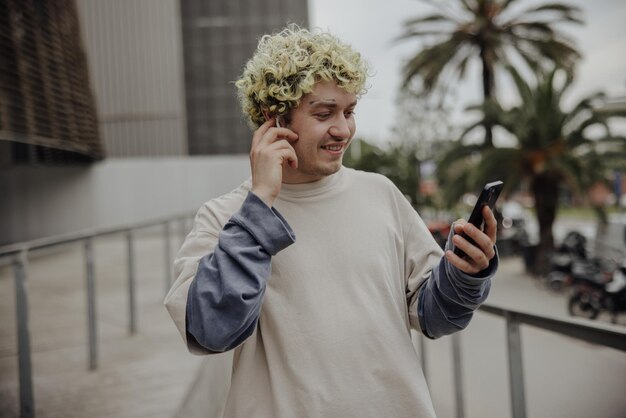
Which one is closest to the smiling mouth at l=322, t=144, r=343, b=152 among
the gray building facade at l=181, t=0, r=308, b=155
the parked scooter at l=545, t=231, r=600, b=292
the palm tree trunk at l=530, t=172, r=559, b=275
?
the parked scooter at l=545, t=231, r=600, b=292

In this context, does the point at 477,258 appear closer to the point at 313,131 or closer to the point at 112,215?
the point at 313,131

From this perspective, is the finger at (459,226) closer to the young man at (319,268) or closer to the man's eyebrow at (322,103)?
the young man at (319,268)

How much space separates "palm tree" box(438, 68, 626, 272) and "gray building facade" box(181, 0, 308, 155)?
27549 millimetres

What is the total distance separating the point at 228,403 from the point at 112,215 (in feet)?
63.0

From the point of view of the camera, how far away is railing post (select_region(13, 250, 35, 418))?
297 centimetres

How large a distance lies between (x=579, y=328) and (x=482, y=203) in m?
0.97

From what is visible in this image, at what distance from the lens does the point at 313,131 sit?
133cm

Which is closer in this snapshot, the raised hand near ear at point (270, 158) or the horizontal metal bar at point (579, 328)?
the raised hand near ear at point (270, 158)

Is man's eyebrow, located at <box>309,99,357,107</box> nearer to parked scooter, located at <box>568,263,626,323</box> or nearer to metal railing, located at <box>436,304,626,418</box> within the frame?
metal railing, located at <box>436,304,626,418</box>

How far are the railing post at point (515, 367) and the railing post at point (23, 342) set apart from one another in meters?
2.58

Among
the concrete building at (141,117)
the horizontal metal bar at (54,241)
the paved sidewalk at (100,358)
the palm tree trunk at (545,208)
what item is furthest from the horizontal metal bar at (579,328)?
the palm tree trunk at (545,208)

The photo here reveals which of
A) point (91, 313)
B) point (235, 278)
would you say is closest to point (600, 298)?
point (91, 313)

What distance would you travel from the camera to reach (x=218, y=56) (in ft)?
126

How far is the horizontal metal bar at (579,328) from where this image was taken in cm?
167
